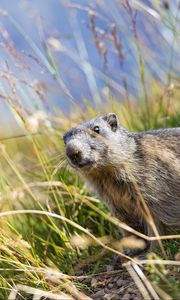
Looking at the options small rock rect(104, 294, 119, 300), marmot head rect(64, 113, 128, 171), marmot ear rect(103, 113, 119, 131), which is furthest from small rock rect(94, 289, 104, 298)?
marmot ear rect(103, 113, 119, 131)

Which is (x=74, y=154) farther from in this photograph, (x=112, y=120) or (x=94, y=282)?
(x=94, y=282)

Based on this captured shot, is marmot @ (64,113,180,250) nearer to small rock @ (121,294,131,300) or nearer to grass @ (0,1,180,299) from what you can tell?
grass @ (0,1,180,299)

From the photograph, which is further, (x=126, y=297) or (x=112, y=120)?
(x=112, y=120)

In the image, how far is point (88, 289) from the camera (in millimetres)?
4781

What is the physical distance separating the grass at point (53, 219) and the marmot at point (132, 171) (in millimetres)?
258

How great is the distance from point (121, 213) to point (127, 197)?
23 cm

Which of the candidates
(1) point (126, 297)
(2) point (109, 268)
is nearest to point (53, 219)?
(2) point (109, 268)

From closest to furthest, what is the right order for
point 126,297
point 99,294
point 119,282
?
point 126,297 < point 99,294 < point 119,282

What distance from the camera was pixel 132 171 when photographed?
521cm

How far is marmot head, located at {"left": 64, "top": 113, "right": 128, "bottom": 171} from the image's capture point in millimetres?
4809

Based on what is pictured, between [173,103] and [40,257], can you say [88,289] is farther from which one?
[173,103]

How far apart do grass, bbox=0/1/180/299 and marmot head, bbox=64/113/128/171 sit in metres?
0.29

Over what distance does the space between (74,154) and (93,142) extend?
0.26 m

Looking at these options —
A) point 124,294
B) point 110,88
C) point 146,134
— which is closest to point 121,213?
point 146,134
